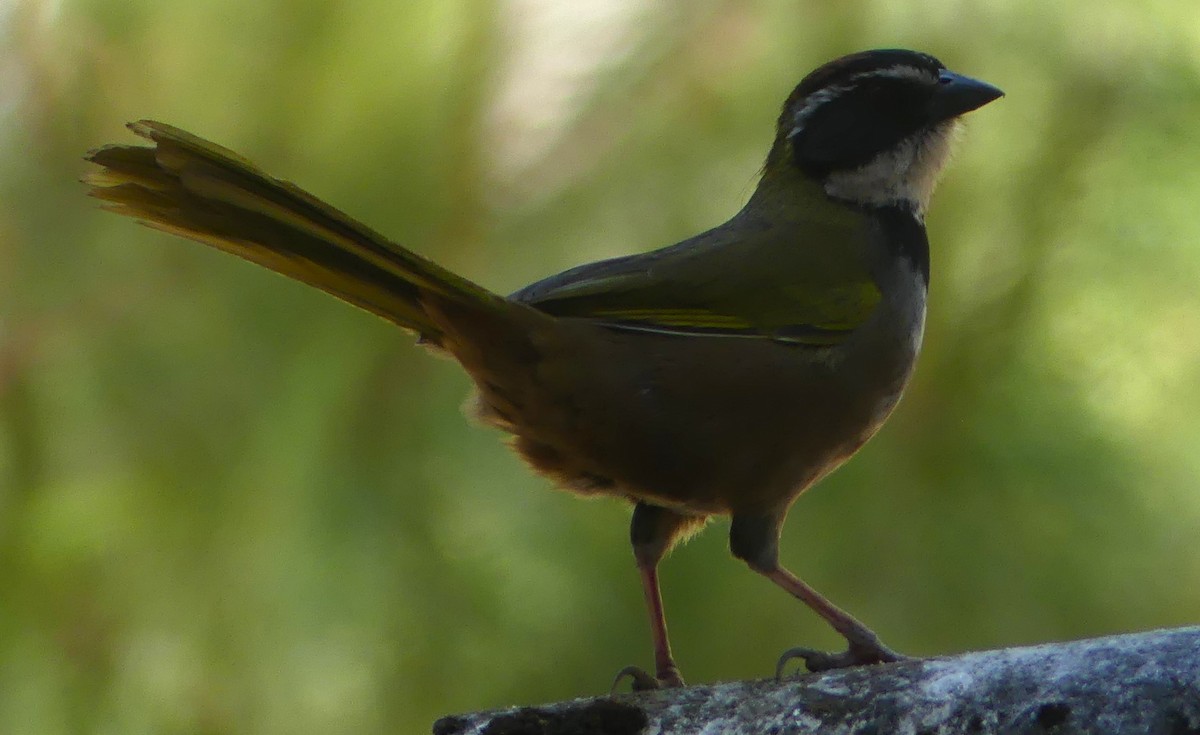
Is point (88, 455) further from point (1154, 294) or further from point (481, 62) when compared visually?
point (1154, 294)

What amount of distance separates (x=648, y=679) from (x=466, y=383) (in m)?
1.11

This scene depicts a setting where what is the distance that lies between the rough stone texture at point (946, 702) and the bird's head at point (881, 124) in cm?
164

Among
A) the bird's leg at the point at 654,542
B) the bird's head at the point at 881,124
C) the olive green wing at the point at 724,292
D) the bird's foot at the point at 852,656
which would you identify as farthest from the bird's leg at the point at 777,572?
the bird's head at the point at 881,124

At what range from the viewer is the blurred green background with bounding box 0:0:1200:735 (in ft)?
10.6

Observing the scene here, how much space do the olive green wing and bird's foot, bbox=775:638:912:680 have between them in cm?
59

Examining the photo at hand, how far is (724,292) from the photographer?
284cm

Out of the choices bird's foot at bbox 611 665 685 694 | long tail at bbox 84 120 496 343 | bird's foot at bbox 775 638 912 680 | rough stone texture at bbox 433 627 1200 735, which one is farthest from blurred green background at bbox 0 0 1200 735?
rough stone texture at bbox 433 627 1200 735

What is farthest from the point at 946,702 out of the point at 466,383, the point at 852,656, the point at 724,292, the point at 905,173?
the point at 466,383

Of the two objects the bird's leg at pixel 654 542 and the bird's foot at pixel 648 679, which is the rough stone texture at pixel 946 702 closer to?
the bird's foot at pixel 648 679

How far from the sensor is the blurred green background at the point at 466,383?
10.6 feet

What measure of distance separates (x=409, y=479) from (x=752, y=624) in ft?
2.91

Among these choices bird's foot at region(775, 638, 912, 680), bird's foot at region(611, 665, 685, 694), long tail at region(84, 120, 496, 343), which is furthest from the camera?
bird's foot at region(611, 665, 685, 694)

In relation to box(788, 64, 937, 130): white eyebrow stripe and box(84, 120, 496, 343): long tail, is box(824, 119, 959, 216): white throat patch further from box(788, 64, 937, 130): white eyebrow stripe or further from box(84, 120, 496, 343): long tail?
box(84, 120, 496, 343): long tail

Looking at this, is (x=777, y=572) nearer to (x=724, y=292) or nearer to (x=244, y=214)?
(x=724, y=292)
